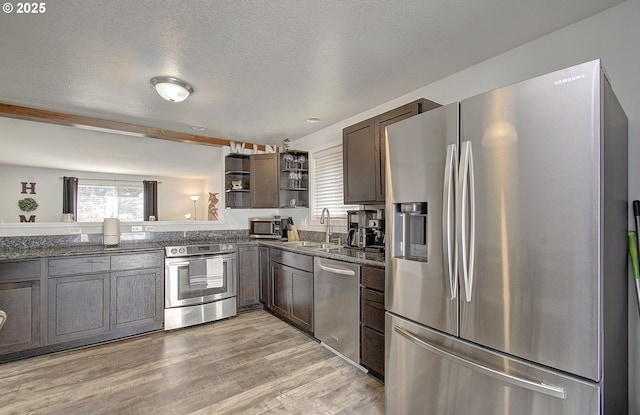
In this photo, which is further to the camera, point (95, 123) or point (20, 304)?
point (95, 123)

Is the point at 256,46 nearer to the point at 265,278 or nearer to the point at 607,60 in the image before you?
the point at 607,60

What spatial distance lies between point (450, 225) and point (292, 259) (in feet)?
7.29

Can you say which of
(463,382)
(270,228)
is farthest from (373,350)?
(270,228)

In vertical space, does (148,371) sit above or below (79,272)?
below

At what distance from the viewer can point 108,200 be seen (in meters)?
7.14

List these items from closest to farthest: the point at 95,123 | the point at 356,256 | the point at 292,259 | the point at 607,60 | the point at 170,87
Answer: the point at 607,60
the point at 170,87
the point at 356,256
the point at 292,259
the point at 95,123

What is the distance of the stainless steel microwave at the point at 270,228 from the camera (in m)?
4.48

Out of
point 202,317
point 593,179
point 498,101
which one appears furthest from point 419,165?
point 202,317

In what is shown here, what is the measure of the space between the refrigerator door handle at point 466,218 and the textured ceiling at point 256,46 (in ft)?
3.11

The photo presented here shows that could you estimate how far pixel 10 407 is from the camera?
202 centimetres

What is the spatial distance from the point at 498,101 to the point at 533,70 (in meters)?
1.08

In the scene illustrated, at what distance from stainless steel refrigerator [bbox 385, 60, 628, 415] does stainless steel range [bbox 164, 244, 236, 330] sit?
2.67 metres

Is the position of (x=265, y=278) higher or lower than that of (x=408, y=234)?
lower

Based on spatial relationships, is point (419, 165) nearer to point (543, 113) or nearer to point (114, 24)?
point (543, 113)
